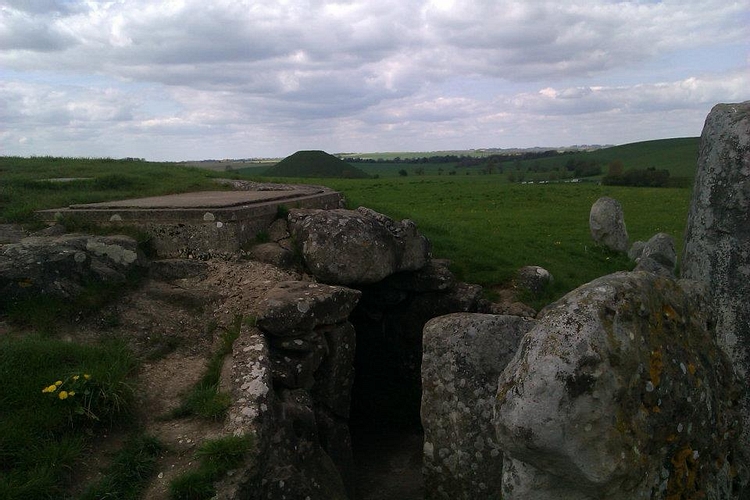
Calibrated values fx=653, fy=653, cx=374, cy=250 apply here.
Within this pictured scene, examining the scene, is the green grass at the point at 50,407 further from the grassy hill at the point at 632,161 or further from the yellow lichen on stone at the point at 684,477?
the grassy hill at the point at 632,161

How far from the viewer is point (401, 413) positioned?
1158cm

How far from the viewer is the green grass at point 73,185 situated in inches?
455

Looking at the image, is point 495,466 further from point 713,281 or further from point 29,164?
point 29,164

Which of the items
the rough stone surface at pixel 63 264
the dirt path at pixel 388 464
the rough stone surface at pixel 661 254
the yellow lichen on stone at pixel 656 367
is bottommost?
the dirt path at pixel 388 464

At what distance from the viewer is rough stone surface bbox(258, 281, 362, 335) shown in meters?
8.00

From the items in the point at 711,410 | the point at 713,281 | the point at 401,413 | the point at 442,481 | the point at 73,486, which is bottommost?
the point at 401,413

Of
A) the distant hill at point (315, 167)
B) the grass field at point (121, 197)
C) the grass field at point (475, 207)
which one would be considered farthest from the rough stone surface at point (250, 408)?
the distant hill at point (315, 167)

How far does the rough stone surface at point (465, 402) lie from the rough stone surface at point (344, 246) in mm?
2557

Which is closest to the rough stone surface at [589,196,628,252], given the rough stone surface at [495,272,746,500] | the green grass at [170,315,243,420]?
the green grass at [170,315,243,420]

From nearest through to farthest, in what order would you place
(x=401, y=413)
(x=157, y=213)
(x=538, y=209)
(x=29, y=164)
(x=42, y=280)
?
1. (x=42, y=280)
2. (x=157, y=213)
3. (x=401, y=413)
4. (x=29, y=164)
5. (x=538, y=209)

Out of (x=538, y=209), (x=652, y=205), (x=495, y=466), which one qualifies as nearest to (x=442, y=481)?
(x=495, y=466)

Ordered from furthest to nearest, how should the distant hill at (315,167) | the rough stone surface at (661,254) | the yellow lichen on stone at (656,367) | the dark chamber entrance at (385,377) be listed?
the distant hill at (315,167) < the rough stone surface at (661,254) < the dark chamber entrance at (385,377) < the yellow lichen on stone at (656,367)

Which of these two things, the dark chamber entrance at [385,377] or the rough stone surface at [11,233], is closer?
the rough stone surface at [11,233]

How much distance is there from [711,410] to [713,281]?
251 cm
